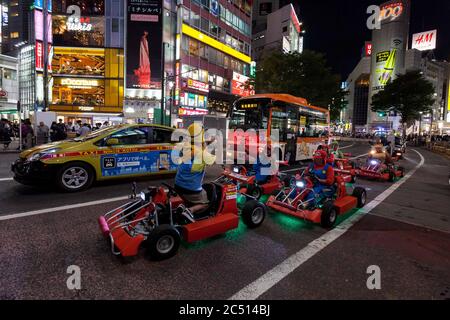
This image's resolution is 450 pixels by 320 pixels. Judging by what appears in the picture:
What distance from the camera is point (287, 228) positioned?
5.18 m

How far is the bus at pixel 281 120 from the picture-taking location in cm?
1277

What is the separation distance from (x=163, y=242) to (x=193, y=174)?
1081 mm

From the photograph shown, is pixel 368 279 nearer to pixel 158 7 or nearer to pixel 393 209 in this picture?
pixel 393 209

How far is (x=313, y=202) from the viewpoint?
19.2 ft

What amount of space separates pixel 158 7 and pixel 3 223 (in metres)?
37.3

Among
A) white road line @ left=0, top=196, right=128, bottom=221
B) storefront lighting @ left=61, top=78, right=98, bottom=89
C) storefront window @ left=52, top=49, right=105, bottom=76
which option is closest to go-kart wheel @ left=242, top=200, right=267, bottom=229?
white road line @ left=0, top=196, right=128, bottom=221

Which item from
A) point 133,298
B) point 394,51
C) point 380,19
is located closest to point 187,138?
point 133,298

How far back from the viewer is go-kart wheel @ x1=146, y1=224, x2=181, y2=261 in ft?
11.7

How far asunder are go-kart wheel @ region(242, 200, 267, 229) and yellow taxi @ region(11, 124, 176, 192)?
418 cm

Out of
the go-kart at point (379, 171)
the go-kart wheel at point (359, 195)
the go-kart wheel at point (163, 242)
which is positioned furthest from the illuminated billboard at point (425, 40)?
the go-kart wheel at point (163, 242)

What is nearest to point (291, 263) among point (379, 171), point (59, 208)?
point (59, 208)

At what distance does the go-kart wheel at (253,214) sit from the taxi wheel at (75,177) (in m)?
4.51

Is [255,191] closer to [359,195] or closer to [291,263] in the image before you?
[359,195]

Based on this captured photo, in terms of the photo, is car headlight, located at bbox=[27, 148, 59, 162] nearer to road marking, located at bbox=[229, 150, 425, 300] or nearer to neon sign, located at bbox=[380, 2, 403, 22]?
road marking, located at bbox=[229, 150, 425, 300]
